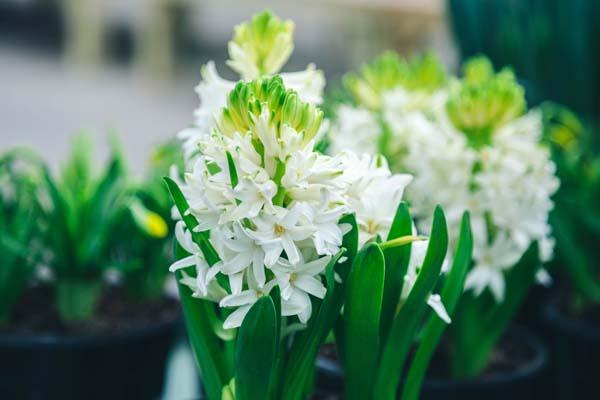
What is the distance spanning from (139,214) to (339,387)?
1.08 ft

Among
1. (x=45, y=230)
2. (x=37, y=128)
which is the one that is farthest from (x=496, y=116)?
(x=37, y=128)

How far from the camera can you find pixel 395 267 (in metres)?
0.72

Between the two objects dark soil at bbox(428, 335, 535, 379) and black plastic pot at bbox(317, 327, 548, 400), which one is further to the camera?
dark soil at bbox(428, 335, 535, 379)

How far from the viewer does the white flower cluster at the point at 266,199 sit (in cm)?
61

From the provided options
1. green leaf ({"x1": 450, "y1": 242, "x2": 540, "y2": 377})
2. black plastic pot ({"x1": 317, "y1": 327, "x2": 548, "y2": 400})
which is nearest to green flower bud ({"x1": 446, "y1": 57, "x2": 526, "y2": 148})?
green leaf ({"x1": 450, "y1": 242, "x2": 540, "y2": 377})

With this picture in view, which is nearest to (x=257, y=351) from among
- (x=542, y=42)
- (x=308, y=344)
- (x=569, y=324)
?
(x=308, y=344)

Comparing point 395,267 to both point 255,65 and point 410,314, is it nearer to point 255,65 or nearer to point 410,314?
point 410,314

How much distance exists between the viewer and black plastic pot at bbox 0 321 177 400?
1.00 metres

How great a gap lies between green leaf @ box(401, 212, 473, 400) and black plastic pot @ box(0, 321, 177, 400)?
0.44 metres

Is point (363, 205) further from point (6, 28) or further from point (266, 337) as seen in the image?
point (6, 28)

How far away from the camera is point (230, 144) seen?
621 mm

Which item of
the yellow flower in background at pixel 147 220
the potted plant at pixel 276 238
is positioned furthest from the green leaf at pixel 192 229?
the yellow flower in background at pixel 147 220

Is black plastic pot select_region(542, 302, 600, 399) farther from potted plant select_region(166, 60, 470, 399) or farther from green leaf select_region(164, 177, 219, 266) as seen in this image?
green leaf select_region(164, 177, 219, 266)

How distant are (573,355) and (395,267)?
1.80 feet
